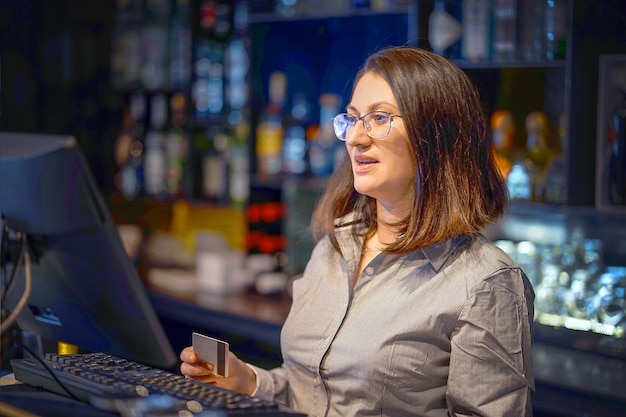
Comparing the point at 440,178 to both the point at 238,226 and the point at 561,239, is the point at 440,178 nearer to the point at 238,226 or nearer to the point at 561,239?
the point at 561,239

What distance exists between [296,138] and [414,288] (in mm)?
2428

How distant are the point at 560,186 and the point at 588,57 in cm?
43

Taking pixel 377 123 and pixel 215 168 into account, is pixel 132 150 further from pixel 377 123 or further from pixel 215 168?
pixel 377 123

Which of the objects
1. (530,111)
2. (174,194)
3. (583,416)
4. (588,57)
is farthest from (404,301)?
(174,194)

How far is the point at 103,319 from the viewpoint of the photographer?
1.69m

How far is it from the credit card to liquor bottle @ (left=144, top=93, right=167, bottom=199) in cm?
322

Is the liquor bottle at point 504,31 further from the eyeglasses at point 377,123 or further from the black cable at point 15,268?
the black cable at point 15,268

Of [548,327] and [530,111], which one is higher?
[530,111]

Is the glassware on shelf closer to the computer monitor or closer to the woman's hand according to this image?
the woman's hand

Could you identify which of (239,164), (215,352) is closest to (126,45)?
(239,164)

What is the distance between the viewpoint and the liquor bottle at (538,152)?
3.13 metres

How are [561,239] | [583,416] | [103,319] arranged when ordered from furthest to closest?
[561,239] < [583,416] < [103,319]

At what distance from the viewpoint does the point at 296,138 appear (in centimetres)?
412

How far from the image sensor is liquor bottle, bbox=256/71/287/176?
4.12 metres
